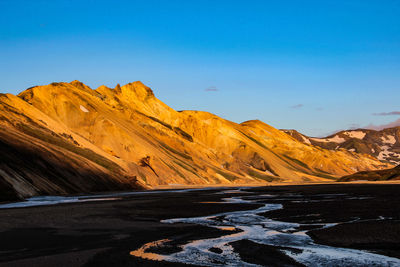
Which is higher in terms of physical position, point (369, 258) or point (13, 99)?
point (13, 99)

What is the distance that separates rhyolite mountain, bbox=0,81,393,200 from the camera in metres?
58.0

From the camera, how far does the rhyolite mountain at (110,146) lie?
190 feet

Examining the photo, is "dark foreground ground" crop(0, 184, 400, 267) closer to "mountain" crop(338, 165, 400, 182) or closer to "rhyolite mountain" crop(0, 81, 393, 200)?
"rhyolite mountain" crop(0, 81, 393, 200)

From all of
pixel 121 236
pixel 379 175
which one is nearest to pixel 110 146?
pixel 379 175

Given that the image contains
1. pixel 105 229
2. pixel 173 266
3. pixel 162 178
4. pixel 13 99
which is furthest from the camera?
pixel 162 178

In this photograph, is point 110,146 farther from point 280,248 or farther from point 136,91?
point 280,248

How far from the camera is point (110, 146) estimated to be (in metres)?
108

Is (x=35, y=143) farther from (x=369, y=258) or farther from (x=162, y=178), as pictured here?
(x=369, y=258)

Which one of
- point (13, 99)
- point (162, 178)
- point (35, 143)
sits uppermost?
point (13, 99)

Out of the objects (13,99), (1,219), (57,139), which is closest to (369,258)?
(1,219)

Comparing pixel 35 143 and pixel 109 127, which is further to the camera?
pixel 109 127

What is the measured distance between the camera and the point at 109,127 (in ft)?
369

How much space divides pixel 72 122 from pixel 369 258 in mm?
107377

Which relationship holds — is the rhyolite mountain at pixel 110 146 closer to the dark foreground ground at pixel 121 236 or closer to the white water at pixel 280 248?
the dark foreground ground at pixel 121 236
